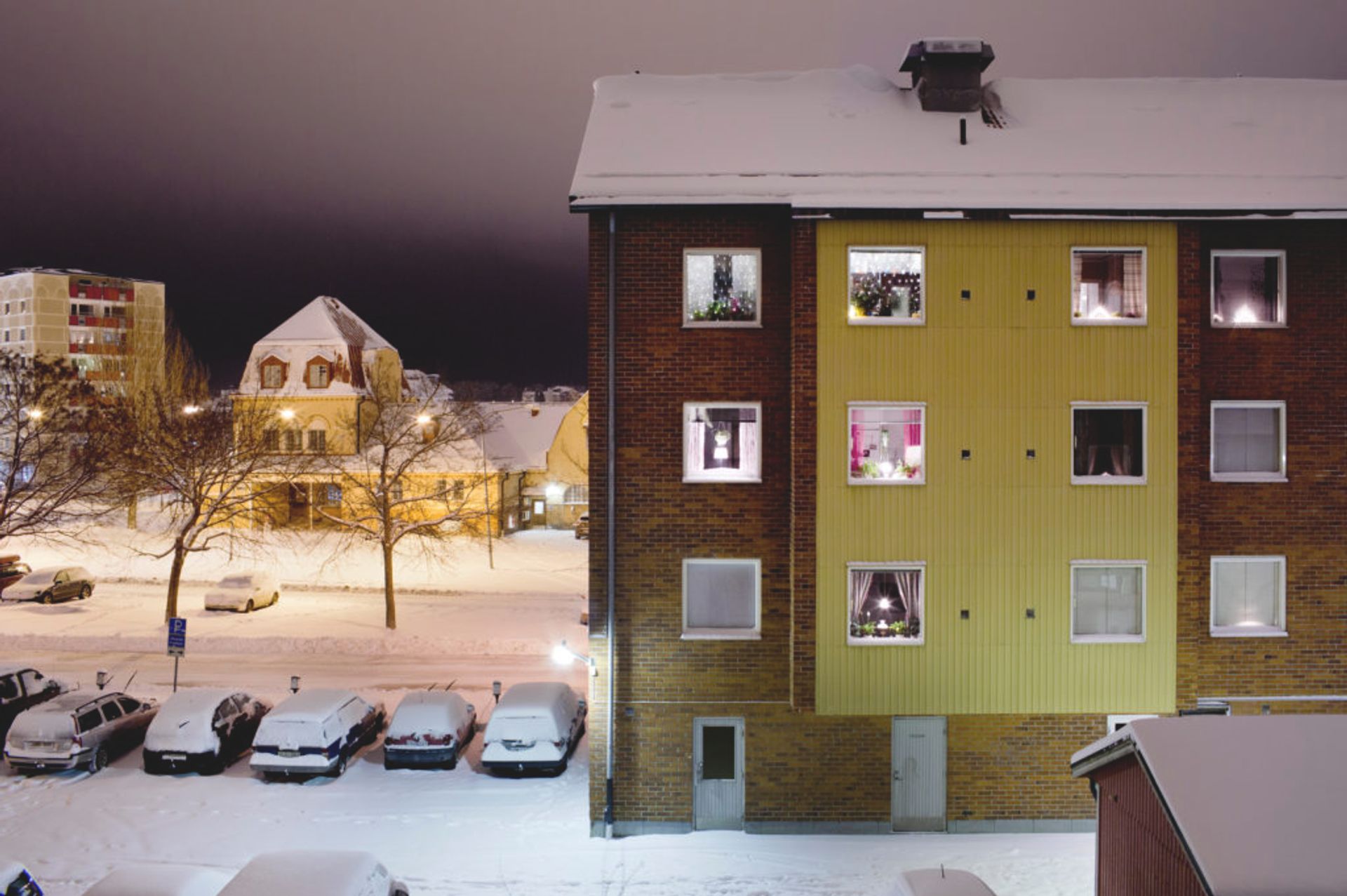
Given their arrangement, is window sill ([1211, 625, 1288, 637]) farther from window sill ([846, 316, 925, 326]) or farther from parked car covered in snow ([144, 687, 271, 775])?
parked car covered in snow ([144, 687, 271, 775])

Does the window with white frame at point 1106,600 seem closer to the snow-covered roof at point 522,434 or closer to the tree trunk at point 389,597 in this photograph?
the tree trunk at point 389,597

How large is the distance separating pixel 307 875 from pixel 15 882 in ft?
13.2

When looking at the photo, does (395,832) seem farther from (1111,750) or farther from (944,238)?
(944,238)

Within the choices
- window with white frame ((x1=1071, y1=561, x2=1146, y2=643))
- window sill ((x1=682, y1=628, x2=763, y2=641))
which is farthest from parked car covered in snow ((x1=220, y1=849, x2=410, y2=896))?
window with white frame ((x1=1071, y1=561, x2=1146, y2=643))

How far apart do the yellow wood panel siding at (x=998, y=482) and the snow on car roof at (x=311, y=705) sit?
9.00 m

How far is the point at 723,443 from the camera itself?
14.9 metres

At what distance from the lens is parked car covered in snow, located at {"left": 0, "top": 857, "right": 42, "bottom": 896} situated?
1097 centimetres

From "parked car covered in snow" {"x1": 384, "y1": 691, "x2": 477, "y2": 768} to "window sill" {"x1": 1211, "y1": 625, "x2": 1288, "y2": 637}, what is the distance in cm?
1312

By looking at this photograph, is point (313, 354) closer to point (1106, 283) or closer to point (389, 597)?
point (389, 597)

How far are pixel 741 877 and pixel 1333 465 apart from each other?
11.2 metres

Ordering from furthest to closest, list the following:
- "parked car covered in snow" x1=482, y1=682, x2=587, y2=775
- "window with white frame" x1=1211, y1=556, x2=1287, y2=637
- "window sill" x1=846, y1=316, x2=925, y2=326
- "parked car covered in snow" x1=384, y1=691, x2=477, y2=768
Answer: "parked car covered in snow" x1=384, y1=691, x2=477, y2=768 → "parked car covered in snow" x1=482, y1=682, x2=587, y2=775 → "window with white frame" x1=1211, y1=556, x2=1287, y2=637 → "window sill" x1=846, y1=316, x2=925, y2=326

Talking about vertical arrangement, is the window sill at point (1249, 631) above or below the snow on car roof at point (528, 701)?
above

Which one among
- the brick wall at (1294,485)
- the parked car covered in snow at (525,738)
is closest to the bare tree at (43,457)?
the parked car covered in snow at (525,738)

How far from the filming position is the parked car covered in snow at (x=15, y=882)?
11.0m
